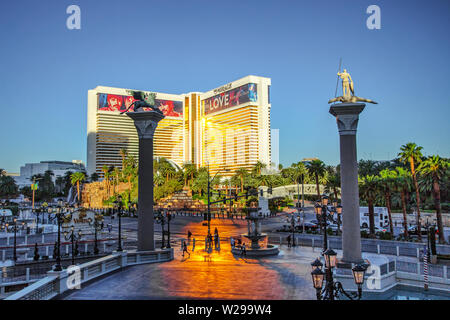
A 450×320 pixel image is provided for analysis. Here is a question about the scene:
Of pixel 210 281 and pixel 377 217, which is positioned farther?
pixel 377 217

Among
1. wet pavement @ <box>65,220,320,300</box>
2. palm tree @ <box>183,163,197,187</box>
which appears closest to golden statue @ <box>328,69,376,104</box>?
wet pavement @ <box>65,220,320,300</box>

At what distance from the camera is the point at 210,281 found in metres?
18.3

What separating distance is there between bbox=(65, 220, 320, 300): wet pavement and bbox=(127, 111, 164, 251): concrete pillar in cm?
207

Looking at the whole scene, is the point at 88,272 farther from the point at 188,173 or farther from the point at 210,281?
the point at 188,173

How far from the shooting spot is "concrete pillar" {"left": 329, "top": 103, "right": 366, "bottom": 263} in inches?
751

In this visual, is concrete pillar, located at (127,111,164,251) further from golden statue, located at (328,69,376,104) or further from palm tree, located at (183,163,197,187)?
palm tree, located at (183,163,197,187)

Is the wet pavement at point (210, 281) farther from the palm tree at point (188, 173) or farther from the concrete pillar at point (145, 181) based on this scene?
the palm tree at point (188, 173)

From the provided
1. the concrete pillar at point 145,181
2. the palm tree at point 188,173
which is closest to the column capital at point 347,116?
the concrete pillar at point 145,181

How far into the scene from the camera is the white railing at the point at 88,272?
1325 cm

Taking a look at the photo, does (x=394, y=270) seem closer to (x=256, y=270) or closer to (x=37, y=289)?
(x=256, y=270)

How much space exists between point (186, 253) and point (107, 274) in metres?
9.71

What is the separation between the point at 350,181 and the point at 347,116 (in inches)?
142

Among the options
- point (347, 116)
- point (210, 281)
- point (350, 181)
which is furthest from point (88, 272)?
point (347, 116)

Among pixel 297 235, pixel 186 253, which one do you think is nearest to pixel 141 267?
pixel 186 253
